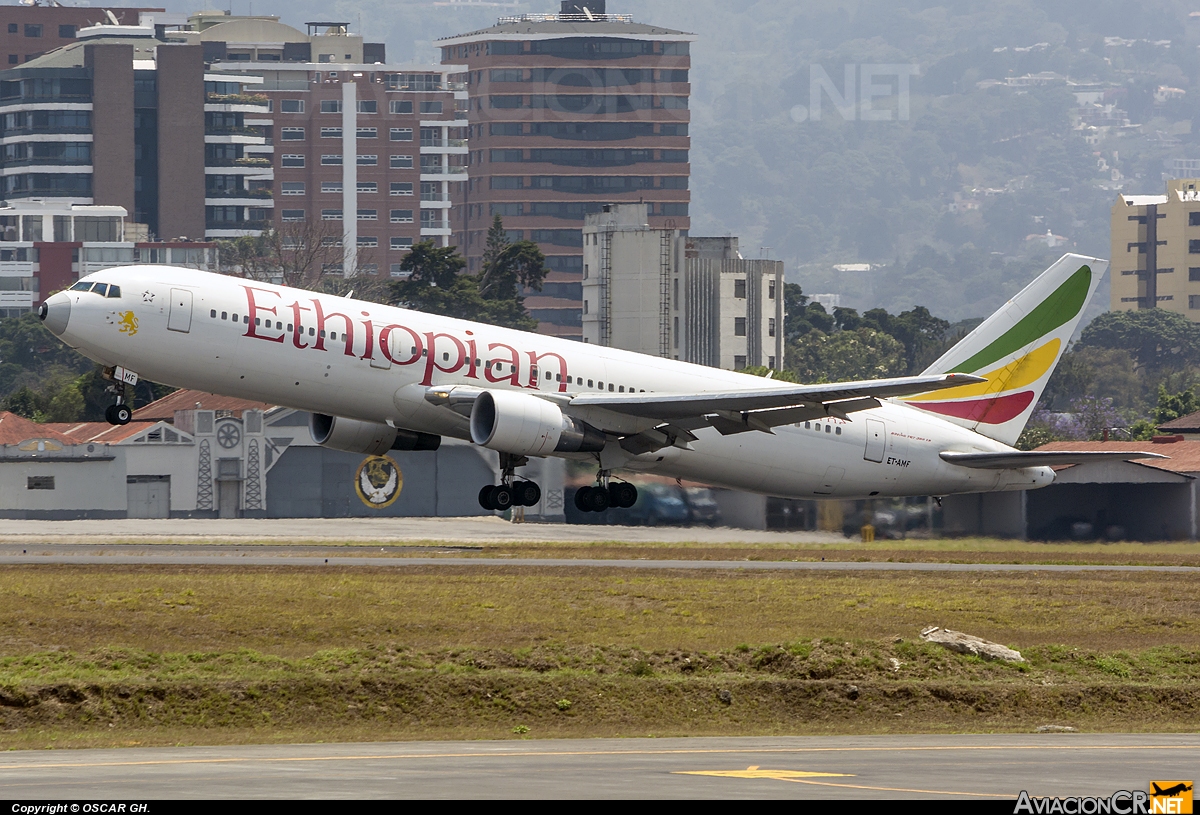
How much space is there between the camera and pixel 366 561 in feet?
175

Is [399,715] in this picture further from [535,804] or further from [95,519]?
[95,519]

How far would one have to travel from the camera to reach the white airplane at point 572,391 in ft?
133

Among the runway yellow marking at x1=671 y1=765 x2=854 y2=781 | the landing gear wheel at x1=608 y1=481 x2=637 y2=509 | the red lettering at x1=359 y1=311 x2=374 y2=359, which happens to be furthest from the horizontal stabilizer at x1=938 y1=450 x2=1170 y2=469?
the runway yellow marking at x1=671 y1=765 x2=854 y2=781

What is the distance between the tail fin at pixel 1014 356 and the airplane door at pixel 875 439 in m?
2.84

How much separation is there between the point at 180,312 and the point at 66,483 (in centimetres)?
4856

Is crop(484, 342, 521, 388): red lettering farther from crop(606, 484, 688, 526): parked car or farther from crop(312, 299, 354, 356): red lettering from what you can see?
crop(606, 484, 688, 526): parked car

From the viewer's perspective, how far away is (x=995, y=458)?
5122 cm

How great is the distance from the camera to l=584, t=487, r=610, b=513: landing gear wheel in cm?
4762

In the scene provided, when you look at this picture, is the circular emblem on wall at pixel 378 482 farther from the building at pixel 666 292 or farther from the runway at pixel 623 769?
the runway at pixel 623 769

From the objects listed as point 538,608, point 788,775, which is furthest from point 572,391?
point 788,775

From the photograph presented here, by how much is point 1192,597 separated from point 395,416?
2281 cm

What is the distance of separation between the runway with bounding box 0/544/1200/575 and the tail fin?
5.13 meters

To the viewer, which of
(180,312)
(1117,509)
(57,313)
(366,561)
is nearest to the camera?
(57,313)

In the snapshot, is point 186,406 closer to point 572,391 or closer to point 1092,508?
point 572,391
